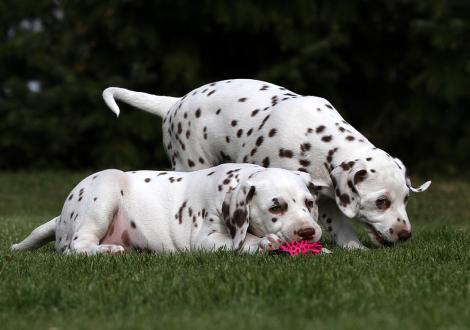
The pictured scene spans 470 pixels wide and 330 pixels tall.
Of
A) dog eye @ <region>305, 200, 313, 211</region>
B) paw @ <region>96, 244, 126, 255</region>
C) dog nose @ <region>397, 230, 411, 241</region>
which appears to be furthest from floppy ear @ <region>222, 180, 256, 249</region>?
dog nose @ <region>397, 230, 411, 241</region>

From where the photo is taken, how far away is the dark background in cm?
2139

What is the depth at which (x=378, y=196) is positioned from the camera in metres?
8.37

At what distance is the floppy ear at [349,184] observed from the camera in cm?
841

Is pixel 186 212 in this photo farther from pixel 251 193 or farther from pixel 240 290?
pixel 240 290

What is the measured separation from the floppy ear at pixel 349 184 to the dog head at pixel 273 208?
1.61ft

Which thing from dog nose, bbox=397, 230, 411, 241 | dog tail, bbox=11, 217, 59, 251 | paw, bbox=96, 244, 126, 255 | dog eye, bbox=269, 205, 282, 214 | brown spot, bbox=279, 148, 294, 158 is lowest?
dog tail, bbox=11, 217, 59, 251

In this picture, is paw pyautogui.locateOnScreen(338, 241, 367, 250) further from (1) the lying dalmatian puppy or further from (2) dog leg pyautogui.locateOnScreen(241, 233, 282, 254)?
(2) dog leg pyautogui.locateOnScreen(241, 233, 282, 254)

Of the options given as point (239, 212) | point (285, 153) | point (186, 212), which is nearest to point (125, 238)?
point (186, 212)

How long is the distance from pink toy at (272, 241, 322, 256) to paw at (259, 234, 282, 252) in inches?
1.8

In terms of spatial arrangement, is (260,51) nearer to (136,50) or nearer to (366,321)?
(136,50)

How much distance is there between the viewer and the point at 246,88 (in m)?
9.95

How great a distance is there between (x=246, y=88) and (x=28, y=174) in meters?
11.9

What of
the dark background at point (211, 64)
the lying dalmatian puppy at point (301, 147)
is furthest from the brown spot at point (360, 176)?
the dark background at point (211, 64)

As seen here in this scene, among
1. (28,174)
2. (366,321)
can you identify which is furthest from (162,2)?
(366,321)
